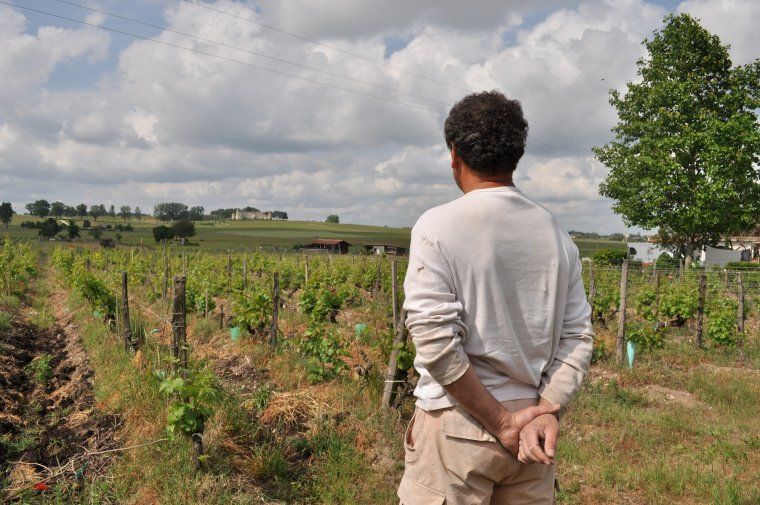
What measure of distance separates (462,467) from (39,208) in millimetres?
96836

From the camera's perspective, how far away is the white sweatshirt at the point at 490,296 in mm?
1530

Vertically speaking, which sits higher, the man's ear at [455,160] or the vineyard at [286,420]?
the man's ear at [455,160]

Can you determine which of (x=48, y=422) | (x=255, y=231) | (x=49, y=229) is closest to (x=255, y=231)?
(x=255, y=231)

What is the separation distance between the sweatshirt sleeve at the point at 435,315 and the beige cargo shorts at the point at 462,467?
163 millimetres

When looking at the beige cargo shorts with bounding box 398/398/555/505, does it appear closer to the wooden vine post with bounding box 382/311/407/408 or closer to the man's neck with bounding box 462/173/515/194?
the man's neck with bounding box 462/173/515/194

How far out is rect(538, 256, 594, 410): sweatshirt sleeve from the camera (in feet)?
5.49

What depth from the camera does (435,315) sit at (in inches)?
59.6

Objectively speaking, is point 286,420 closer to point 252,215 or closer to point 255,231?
point 255,231

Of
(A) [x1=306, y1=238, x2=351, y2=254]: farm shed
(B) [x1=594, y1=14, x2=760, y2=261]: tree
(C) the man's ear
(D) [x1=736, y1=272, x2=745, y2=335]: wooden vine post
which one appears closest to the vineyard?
(D) [x1=736, y1=272, x2=745, y2=335]: wooden vine post

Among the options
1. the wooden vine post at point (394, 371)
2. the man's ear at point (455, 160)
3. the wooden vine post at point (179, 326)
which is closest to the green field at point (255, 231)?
the wooden vine post at point (394, 371)

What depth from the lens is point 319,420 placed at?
4918 millimetres

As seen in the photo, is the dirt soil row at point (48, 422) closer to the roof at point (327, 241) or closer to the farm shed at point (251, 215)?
the roof at point (327, 241)

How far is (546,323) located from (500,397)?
26 cm

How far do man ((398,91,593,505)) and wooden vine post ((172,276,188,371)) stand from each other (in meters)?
3.27
